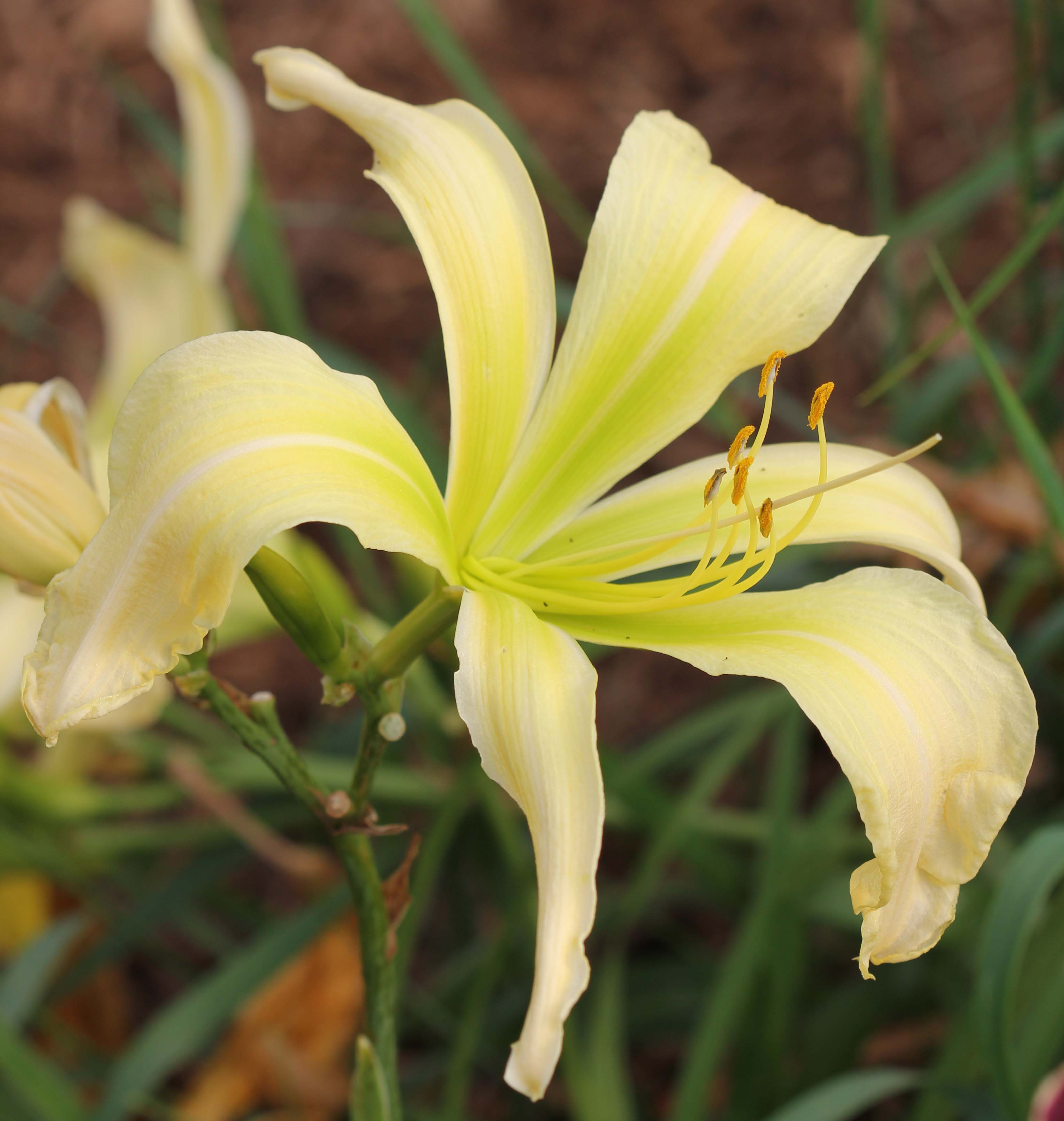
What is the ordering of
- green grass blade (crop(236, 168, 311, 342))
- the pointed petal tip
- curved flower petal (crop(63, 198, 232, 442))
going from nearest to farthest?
the pointed petal tip → curved flower petal (crop(63, 198, 232, 442)) → green grass blade (crop(236, 168, 311, 342))

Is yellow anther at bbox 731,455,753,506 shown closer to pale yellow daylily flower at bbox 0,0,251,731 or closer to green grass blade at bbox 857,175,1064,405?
green grass blade at bbox 857,175,1064,405

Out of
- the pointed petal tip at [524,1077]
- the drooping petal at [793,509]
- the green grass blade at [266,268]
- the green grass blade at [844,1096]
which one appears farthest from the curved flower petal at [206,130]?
the green grass blade at [844,1096]

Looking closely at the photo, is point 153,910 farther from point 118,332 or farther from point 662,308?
point 662,308

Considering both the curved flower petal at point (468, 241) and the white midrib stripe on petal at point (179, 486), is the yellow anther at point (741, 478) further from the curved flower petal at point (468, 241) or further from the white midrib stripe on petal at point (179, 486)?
the white midrib stripe on petal at point (179, 486)

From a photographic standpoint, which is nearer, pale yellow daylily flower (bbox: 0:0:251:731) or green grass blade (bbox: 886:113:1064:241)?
pale yellow daylily flower (bbox: 0:0:251:731)

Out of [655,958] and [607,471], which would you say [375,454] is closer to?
[607,471]

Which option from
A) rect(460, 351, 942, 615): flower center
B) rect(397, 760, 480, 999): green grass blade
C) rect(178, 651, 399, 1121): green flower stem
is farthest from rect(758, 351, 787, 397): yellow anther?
rect(397, 760, 480, 999): green grass blade

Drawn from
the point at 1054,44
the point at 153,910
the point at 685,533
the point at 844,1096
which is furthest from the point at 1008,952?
the point at 1054,44
